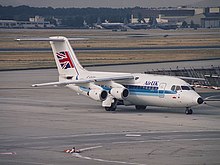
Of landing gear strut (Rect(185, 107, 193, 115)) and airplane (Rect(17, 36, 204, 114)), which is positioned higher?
airplane (Rect(17, 36, 204, 114))

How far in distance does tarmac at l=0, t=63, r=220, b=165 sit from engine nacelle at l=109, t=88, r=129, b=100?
0.91m

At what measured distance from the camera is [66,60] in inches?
1959

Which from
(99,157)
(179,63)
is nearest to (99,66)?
(179,63)

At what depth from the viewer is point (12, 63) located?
8888 centimetres

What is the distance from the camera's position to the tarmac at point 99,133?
2881 cm

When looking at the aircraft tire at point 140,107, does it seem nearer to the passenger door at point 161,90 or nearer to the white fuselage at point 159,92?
the white fuselage at point 159,92

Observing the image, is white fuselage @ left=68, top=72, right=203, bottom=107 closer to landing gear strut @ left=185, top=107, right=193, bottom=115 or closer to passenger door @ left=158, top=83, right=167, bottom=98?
passenger door @ left=158, top=83, right=167, bottom=98

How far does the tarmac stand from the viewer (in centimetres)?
2881

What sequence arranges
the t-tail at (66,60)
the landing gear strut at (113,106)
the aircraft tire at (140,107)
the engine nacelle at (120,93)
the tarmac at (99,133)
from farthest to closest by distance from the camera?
the t-tail at (66,60) < the aircraft tire at (140,107) < the landing gear strut at (113,106) < the engine nacelle at (120,93) < the tarmac at (99,133)

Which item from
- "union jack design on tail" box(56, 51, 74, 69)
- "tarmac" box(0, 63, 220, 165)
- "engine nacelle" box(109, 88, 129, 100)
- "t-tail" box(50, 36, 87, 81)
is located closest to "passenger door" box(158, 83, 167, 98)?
"tarmac" box(0, 63, 220, 165)

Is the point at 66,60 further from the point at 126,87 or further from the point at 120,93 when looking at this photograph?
the point at 120,93

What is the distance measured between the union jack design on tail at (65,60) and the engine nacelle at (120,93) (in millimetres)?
4788

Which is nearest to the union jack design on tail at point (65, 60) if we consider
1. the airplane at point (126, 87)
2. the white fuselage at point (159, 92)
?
the airplane at point (126, 87)

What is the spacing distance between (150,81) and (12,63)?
45.7 metres
